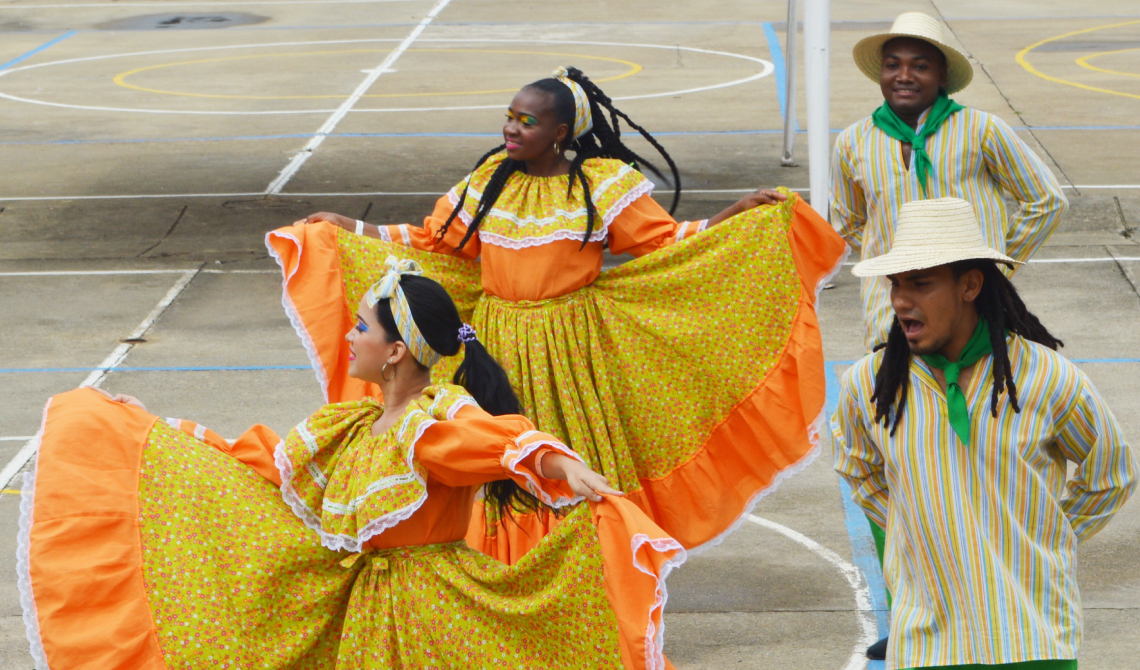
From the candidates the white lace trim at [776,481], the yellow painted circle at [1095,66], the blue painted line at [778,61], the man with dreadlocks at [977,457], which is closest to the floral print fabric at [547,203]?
the white lace trim at [776,481]

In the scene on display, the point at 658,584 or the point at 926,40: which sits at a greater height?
the point at 926,40

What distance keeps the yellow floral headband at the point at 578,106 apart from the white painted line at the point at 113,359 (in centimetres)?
234

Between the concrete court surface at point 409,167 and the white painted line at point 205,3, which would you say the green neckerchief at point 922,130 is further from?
the white painted line at point 205,3

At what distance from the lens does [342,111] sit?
17.0 meters

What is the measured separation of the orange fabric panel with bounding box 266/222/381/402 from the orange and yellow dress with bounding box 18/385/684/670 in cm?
135

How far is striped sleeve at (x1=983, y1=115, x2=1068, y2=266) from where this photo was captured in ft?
15.0

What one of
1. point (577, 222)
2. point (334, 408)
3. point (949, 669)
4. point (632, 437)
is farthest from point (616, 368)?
point (949, 669)

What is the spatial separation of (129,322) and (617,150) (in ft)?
17.4

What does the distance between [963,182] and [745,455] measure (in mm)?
1268

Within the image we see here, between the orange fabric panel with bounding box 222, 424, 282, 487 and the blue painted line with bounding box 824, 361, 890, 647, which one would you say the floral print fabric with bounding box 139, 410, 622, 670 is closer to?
the orange fabric panel with bounding box 222, 424, 282, 487

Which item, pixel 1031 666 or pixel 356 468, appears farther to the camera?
pixel 356 468

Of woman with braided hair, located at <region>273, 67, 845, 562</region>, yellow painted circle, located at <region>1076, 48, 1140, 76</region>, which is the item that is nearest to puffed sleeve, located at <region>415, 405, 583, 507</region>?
woman with braided hair, located at <region>273, 67, 845, 562</region>

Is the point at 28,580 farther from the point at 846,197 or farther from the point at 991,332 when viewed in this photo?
the point at 846,197

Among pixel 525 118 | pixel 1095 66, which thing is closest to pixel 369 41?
pixel 1095 66
